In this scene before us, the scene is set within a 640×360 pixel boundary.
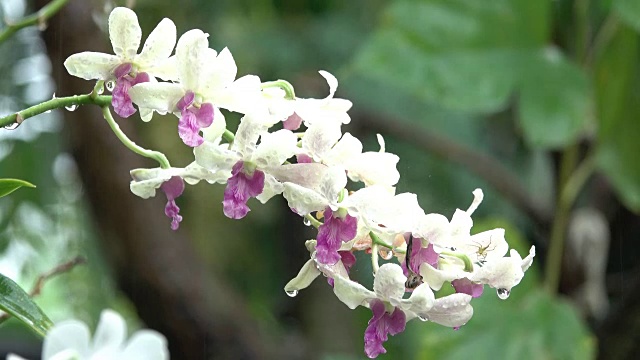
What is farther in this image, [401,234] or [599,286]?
[599,286]

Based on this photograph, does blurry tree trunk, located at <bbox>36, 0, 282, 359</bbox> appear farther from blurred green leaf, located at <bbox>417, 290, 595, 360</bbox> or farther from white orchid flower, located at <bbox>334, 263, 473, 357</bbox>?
white orchid flower, located at <bbox>334, 263, 473, 357</bbox>

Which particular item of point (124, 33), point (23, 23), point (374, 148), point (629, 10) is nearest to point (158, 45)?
point (124, 33)

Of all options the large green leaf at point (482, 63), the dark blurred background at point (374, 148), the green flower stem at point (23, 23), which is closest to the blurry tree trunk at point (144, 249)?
the dark blurred background at point (374, 148)

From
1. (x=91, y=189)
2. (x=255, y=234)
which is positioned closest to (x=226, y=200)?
(x=91, y=189)

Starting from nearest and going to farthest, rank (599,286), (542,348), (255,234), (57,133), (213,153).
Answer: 1. (213,153)
2. (542,348)
3. (599,286)
4. (57,133)
5. (255,234)

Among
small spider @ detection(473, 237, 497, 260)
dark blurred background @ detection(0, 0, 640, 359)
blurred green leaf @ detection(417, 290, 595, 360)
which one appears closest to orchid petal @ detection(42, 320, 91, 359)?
small spider @ detection(473, 237, 497, 260)

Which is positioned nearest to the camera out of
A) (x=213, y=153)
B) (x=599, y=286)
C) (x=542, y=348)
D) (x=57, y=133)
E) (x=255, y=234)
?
(x=213, y=153)

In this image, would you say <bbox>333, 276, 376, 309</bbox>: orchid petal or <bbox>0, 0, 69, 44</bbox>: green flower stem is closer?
<bbox>333, 276, 376, 309</bbox>: orchid petal

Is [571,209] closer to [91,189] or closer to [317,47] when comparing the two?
[317,47]
